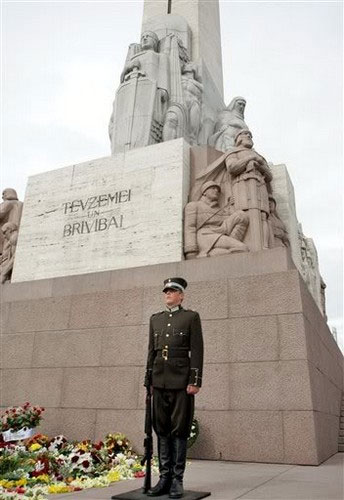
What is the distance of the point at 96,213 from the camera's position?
31.9 ft

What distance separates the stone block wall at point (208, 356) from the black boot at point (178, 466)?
249 cm

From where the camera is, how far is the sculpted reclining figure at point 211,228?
27.5 ft

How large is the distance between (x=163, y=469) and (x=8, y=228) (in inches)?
325

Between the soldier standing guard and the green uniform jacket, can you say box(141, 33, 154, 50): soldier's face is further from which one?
the green uniform jacket

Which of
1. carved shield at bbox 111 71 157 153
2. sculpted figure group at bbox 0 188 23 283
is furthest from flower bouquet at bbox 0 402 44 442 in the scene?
carved shield at bbox 111 71 157 153

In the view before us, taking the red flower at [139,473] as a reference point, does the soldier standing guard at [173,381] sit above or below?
above

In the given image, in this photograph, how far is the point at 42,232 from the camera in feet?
33.5

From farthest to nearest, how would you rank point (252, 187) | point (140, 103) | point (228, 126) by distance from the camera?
point (228, 126), point (140, 103), point (252, 187)

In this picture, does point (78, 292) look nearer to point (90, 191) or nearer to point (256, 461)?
point (90, 191)

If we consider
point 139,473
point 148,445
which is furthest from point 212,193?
point 148,445

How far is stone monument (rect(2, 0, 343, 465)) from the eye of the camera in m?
6.44

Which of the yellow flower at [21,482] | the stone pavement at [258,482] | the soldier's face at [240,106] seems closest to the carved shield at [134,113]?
the soldier's face at [240,106]

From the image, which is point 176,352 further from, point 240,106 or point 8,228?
point 240,106

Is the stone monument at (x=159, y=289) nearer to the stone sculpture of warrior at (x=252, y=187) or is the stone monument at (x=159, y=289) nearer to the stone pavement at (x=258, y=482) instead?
the stone sculpture of warrior at (x=252, y=187)
